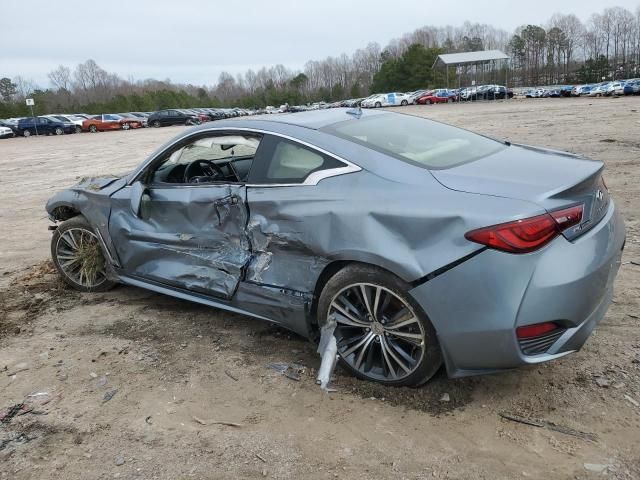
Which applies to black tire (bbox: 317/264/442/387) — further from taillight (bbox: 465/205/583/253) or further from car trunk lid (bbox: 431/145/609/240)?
car trunk lid (bbox: 431/145/609/240)

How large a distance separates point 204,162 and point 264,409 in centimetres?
223

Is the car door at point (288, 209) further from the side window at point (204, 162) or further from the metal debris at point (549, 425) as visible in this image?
the metal debris at point (549, 425)

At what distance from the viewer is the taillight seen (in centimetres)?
264

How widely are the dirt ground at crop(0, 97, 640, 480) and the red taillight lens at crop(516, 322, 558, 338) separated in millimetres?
516

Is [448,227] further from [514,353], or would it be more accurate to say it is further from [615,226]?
[615,226]

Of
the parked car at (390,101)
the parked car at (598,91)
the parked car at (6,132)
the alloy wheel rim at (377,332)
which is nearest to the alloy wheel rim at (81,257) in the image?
the alloy wheel rim at (377,332)

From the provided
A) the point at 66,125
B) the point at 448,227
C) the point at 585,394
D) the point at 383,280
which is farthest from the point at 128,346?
the point at 66,125

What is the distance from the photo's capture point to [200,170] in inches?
181

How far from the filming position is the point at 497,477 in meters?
2.49

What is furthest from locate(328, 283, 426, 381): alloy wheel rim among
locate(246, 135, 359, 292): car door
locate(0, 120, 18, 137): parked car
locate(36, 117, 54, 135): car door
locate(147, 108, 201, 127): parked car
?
locate(0, 120, 18, 137): parked car

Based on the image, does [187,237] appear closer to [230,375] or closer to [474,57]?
[230,375]

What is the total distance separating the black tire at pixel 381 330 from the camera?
2.96 m

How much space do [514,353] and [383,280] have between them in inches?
29.8

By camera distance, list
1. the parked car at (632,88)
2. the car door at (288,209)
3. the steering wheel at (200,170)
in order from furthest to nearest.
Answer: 1. the parked car at (632,88)
2. the steering wheel at (200,170)
3. the car door at (288,209)
